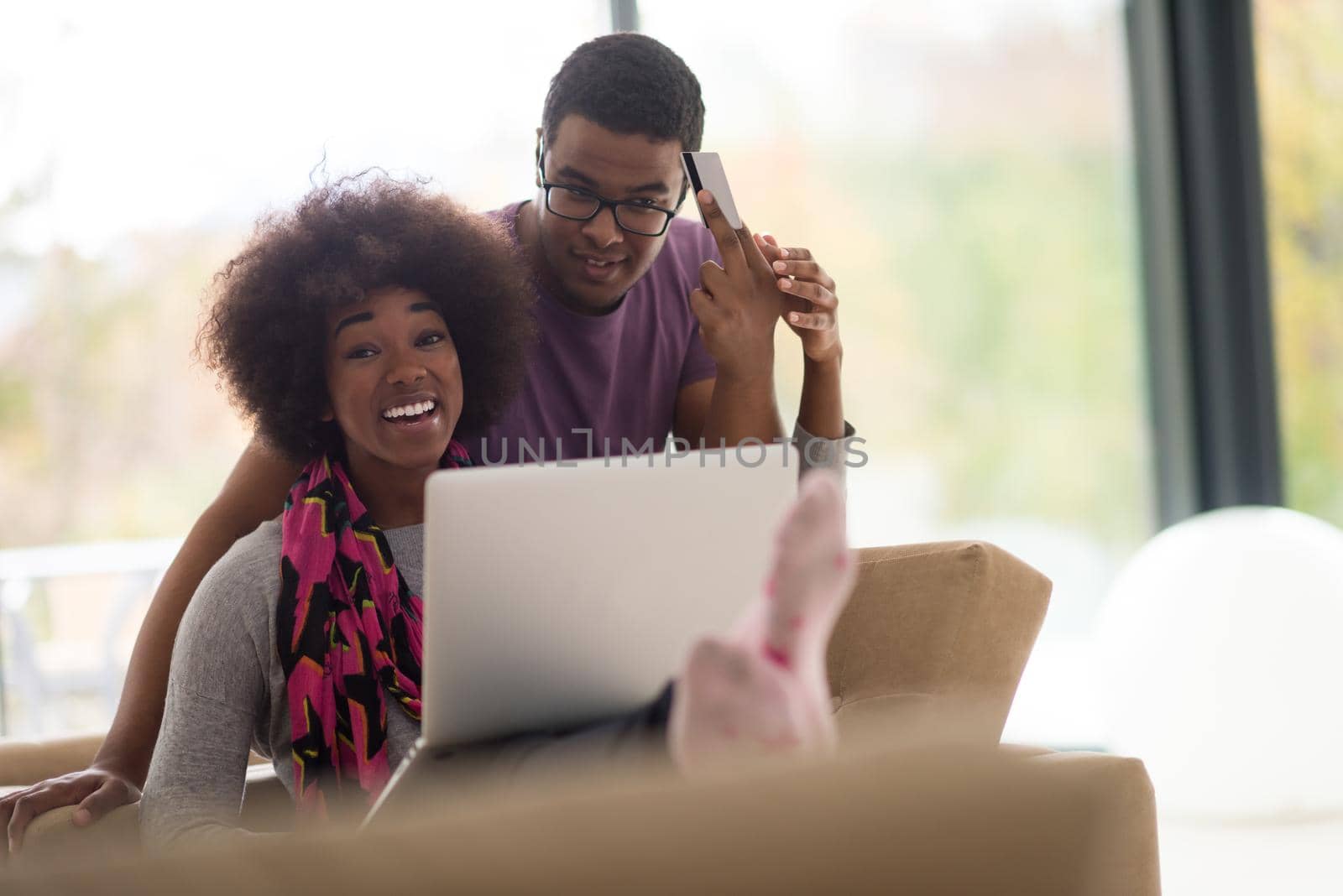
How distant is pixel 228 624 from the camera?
4.83 ft

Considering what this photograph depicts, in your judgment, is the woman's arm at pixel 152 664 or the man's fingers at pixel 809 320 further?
the man's fingers at pixel 809 320

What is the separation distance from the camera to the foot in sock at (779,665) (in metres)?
0.76

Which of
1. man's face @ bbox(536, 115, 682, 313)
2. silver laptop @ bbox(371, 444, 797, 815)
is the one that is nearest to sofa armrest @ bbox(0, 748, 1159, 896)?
silver laptop @ bbox(371, 444, 797, 815)

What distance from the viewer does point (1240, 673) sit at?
279 cm

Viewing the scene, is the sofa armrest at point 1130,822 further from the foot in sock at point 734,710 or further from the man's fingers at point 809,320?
the man's fingers at point 809,320

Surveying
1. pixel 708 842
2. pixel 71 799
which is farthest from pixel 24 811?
pixel 708 842

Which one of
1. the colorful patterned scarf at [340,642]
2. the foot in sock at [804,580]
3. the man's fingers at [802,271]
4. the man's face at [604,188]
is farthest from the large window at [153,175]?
the foot in sock at [804,580]

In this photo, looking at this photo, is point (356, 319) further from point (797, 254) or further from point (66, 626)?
point (66, 626)

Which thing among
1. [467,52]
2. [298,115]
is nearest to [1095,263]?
[467,52]

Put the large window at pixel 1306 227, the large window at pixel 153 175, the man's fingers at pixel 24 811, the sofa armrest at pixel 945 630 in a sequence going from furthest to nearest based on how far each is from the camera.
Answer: the large window at pixel 1306 227
the large window at pixel 153 175
the sofa armrest at pixel 945 630
the man's fingers at pixel 24 811

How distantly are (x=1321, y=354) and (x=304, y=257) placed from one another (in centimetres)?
332

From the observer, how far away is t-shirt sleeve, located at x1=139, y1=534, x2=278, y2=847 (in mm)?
1369

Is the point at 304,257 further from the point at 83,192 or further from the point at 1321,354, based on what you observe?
the point at 1321,354

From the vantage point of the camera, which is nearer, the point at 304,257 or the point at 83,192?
the point at 304,257
